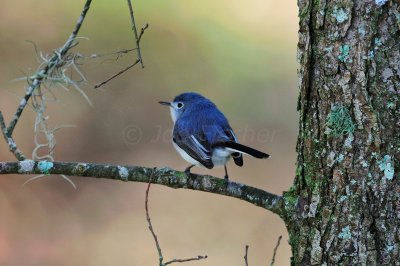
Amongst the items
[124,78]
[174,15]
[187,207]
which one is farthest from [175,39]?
[187,207]

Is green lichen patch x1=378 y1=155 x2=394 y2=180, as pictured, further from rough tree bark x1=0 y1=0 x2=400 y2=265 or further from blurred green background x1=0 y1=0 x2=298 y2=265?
blurred green background x1=0 y1=0 x2=298 y2=265

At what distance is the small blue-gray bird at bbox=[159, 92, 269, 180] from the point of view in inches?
166

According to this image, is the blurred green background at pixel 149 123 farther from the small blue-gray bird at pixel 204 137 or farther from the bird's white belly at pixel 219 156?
the bird's white belly at pixel 219 156

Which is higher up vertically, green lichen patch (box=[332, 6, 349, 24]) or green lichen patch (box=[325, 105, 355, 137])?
green lichen patch (box=[332, 6, 349, 24])

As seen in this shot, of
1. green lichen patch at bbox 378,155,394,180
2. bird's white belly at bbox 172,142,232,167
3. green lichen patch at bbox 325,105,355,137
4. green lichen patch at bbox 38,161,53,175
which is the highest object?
bird's white belly at bbox 172,142,232,167

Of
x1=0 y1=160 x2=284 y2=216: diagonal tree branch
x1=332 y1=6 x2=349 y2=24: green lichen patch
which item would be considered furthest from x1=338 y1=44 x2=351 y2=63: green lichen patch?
x1=0 y1=160 x2=284 y2=216: diagonal tree branch

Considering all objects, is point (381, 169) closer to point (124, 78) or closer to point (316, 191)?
point (316, 191)

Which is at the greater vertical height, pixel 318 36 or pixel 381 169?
pixel 318 36

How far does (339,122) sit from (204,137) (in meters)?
1.80

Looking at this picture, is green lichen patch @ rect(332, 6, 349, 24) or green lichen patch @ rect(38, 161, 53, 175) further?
green lichen patch @ rect(38, 161, 53, 175)

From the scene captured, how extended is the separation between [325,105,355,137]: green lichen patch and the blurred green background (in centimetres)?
345

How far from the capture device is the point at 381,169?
2.69 m

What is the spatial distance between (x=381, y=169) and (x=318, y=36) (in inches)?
25.8

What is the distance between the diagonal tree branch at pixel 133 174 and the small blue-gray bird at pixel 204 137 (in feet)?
2.27
